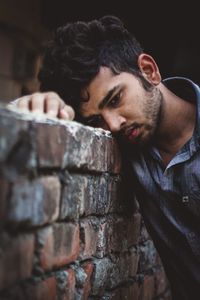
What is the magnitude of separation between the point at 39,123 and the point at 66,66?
85 centimetres

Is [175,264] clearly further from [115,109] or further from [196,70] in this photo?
[196,70]

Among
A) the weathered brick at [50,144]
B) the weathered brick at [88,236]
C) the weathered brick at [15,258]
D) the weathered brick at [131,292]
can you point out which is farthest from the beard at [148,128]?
the weathered brick at [15,258]

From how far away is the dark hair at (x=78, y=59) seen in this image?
179cm

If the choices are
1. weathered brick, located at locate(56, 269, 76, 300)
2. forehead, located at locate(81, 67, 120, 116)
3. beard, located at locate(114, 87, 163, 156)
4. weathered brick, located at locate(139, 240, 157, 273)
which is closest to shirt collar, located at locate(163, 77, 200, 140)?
beard, located at locate(114, 87, 163, 156)

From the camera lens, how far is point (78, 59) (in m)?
1.83

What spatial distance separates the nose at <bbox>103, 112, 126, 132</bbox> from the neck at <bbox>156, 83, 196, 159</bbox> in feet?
0.78

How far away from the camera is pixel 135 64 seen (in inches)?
77.4

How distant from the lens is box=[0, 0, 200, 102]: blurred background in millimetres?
3779

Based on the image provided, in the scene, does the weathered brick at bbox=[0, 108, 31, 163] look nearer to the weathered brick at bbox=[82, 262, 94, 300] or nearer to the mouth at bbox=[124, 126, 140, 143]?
the weathered brick at bbox=[82, 262, 94, 300]

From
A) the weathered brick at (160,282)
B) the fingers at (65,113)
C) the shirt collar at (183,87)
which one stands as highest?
the shirt collar at (183,87)

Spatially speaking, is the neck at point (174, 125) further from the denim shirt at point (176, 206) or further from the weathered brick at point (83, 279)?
the weathered brick at point (83, 279)

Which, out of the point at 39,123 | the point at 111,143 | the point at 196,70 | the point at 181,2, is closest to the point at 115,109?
the point at 111,143

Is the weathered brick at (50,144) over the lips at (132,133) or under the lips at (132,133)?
under

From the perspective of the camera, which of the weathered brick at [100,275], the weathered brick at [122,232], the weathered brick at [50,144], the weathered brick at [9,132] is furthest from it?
the weathered brick at [122,232]
